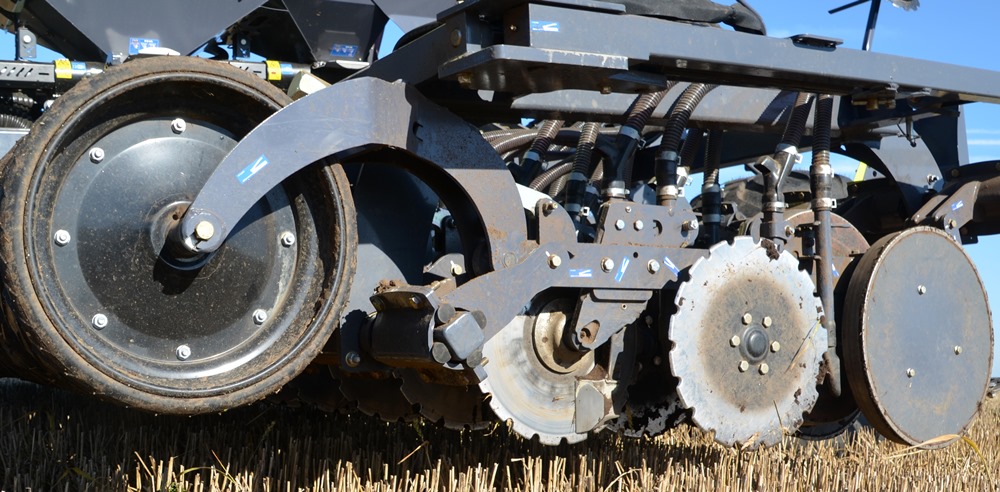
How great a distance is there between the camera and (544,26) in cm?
274

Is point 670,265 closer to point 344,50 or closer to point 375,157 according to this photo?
point 375,157

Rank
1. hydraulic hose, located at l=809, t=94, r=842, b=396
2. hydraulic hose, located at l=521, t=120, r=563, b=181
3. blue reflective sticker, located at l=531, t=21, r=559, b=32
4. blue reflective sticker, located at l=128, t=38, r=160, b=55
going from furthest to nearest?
blue reflective sticker, located at l=128, t=38, r=160, b=55 → hydraulic hose, located at l=521, t=120, r=563, b=181 → hydraulic hose, located at l=809, t=94, r=842, b=396 → blue reflective sticker, located at l=531, t=21, r=559, b=32

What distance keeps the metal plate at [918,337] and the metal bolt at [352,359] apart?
170 cm

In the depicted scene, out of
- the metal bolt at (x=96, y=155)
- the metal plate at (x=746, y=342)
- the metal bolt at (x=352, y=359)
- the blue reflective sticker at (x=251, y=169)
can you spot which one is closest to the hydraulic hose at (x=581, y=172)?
the metal plate at (x=746, y=342)

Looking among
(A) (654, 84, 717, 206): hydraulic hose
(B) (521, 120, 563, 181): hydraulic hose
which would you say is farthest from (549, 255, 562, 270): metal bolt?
(B) (521, 120, 563, 181): hydraulic hose

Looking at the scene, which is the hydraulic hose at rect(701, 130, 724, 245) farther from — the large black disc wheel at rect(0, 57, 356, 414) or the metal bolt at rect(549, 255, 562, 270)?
the large black disc wheel at rect(0, 57, 356, 414)

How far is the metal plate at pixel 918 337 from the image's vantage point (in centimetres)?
363

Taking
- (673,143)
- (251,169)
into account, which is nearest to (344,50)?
(673,143)

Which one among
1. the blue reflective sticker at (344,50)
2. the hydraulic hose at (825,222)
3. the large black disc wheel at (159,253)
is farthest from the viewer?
the blue reflective sticker at (344,50)

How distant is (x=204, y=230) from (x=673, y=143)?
154 cm

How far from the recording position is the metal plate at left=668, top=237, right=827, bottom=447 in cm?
311

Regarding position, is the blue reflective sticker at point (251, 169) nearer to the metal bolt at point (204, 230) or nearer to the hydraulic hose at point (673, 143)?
the metal bolt at point (204, 230)

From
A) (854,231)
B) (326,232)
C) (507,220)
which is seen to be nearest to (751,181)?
(854,231)

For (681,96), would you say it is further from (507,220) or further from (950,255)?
(950,255)
